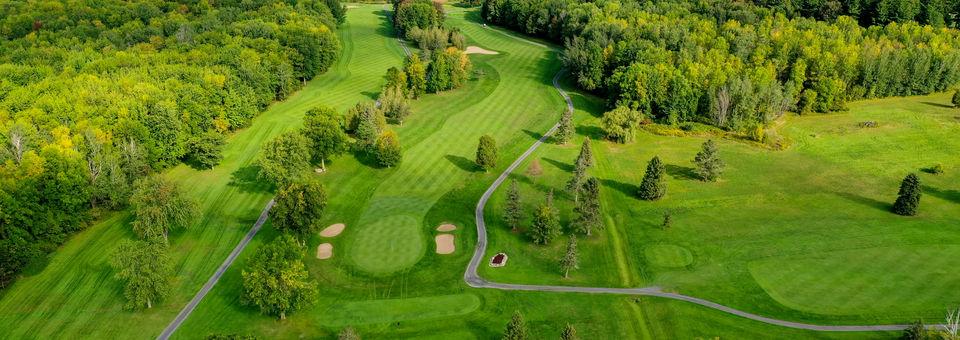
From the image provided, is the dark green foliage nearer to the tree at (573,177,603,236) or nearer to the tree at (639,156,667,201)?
the tree at (573,177,603,236)

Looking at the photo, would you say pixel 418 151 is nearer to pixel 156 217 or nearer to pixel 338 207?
pixel 338 207

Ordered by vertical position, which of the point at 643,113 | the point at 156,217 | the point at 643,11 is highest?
the point at 643,11

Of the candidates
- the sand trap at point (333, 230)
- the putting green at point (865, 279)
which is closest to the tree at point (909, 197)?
the putting green at point (865, 279)

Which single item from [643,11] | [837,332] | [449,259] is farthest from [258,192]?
[643,11]

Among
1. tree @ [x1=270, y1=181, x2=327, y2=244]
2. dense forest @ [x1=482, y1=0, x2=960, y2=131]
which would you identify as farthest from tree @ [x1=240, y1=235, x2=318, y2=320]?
dense forest @ [x1=482, y1=0, x2=960, y2=131]

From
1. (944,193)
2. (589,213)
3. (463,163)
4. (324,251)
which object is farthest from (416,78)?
(944,193)
